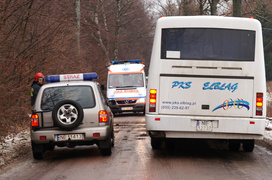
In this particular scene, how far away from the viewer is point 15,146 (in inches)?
478

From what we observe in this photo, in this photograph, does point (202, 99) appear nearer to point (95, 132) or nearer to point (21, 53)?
point (95, 132)

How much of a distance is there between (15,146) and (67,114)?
9.76 ft

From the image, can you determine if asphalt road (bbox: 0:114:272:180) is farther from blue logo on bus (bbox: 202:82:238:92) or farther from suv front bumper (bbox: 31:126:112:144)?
blue logo on bus (bbox: 202:82:238:92)

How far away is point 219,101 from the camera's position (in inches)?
383

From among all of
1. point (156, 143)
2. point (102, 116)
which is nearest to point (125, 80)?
point (156, 143)

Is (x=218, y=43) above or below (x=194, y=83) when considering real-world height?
above

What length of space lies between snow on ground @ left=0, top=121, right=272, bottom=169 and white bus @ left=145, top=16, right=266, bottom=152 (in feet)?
10.7

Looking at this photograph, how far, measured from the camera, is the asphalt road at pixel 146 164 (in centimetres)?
824

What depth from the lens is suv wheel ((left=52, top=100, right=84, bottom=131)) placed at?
982 cm

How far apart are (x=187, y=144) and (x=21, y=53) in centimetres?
558

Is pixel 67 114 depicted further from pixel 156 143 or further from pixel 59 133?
pixel 156 143

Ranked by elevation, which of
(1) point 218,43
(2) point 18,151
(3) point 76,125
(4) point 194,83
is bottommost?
(2) point 18,151

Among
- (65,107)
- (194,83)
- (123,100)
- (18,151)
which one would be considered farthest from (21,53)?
(123,100)

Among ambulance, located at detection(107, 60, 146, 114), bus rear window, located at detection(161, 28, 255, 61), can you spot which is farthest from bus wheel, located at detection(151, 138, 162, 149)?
ambulance, located at detection(107, 60, 146, 114)
